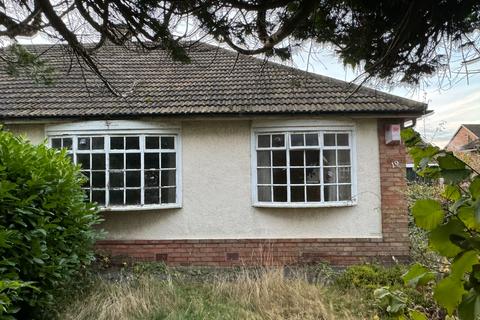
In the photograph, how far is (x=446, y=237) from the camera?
1.05 meters

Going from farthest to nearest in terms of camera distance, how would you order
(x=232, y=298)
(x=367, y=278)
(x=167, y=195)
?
1. (x=167, y=195)
2. (x=367, y=278)
3. (x=232, y=298)

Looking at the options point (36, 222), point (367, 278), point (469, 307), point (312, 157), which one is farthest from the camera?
point (312, 157)

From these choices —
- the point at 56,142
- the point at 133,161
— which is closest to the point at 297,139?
the point at 133,161

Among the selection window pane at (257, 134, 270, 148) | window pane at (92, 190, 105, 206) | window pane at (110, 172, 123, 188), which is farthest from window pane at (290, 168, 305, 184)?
window pane at (92, 190, 105, 206)

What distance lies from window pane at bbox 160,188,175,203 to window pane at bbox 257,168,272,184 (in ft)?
6.12

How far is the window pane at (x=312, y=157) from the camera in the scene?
859 cm

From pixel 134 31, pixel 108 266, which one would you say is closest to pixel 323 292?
pixel 134 31

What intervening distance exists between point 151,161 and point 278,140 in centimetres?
275

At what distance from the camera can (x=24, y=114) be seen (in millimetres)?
8445

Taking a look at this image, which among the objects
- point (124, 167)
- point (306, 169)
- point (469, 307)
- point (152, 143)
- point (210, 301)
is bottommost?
point (210, 301)

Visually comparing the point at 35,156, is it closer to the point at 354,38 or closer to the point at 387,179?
the point at 354,38

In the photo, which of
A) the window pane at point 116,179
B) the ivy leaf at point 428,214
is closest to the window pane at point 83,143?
the window pane at point 116,179

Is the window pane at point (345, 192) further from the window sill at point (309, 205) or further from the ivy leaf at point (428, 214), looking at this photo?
the ivy leaf at point (428, 214)

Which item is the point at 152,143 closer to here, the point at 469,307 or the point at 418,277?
the point at 418,277
